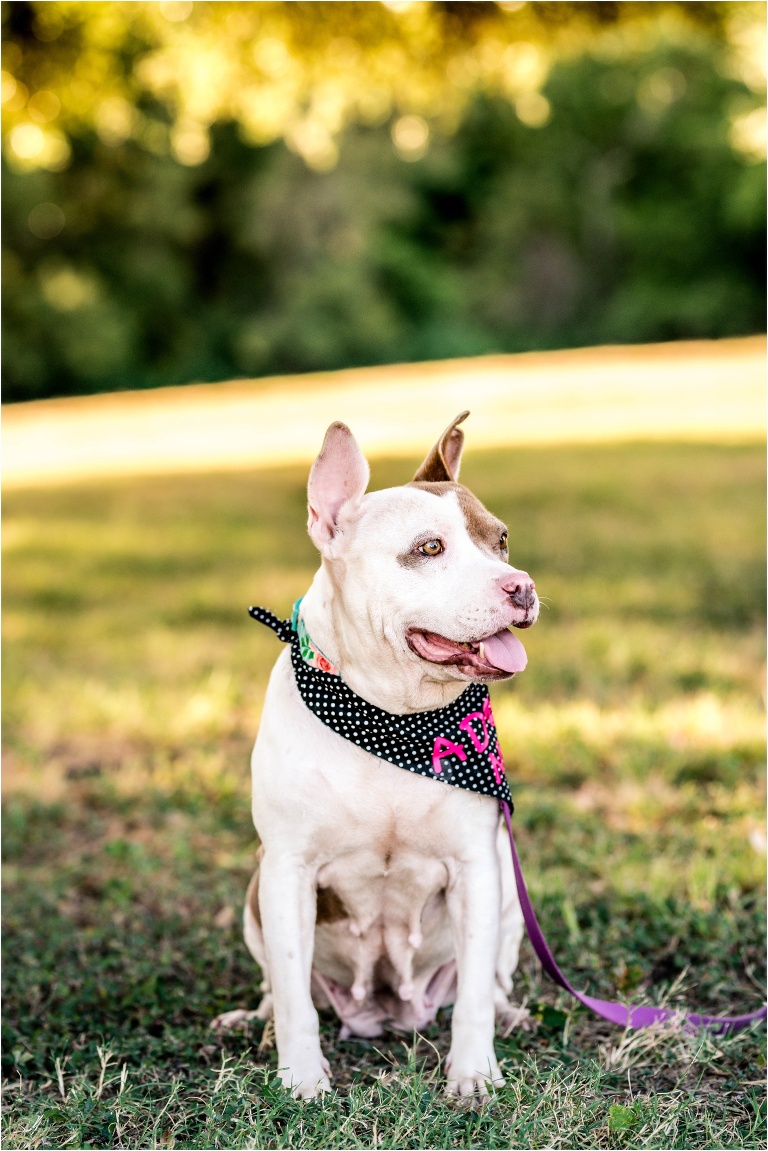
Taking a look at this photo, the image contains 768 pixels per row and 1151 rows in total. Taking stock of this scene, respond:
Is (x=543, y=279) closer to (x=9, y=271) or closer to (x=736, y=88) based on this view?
(x=736, y=88)

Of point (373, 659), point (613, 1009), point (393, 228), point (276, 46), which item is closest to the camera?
point (373, 659)

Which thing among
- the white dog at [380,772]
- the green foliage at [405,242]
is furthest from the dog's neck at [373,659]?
the green foliage at [405,242]

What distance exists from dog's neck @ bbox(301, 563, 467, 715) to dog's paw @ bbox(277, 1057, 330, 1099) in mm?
877

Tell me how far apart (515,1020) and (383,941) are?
0.45 metres

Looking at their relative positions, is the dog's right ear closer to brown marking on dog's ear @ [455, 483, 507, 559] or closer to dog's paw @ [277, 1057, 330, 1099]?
brown marking on dog's ear @ [455, 483, 507, 559]

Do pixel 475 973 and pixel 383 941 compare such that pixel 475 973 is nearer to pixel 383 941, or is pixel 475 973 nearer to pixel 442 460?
pixel 383 941

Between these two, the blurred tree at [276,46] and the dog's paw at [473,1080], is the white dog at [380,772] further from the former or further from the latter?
the blurred tree at [276,46]

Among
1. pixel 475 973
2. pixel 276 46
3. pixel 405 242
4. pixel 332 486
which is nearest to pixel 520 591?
pixel 332 486

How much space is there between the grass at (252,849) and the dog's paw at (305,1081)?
0.21ft

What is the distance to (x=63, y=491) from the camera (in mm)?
12625

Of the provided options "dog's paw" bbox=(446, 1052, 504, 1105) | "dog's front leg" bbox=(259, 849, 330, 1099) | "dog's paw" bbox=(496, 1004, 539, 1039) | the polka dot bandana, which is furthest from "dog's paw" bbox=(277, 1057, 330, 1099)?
the polka dot bandana

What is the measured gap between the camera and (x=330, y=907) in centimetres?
301

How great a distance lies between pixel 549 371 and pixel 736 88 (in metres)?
17.9

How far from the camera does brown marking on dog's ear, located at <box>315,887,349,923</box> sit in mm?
2980
